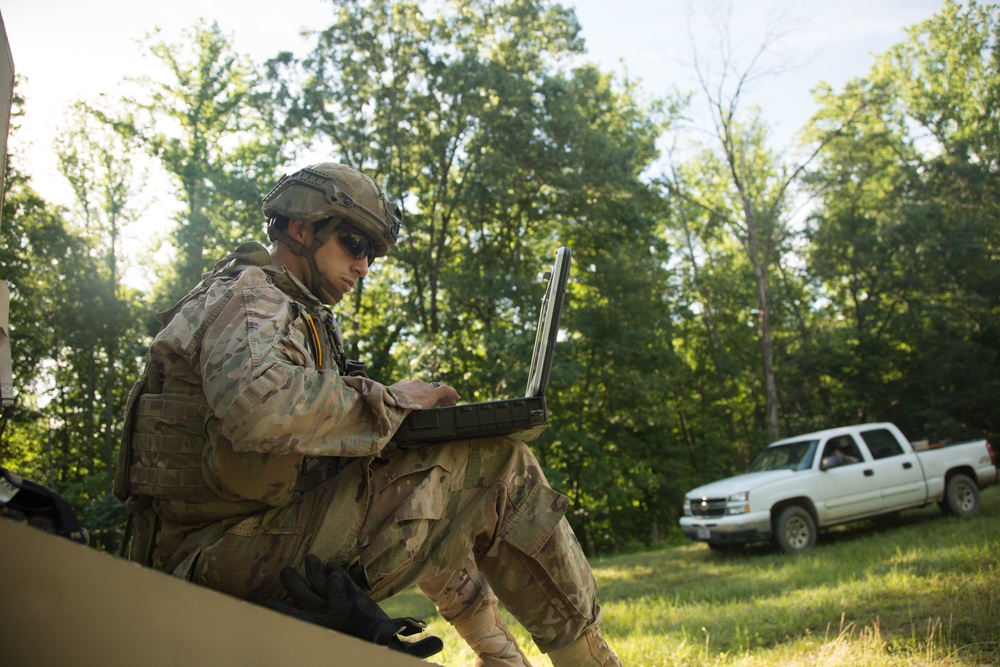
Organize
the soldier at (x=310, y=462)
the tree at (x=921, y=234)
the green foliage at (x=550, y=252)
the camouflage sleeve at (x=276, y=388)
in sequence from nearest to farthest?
the camouflage sleeve at (x=276, y=388) < the soldier at (x=310, y=462) < the green foliage at (x=550, y=252) < the tree at (x=921, y=234)

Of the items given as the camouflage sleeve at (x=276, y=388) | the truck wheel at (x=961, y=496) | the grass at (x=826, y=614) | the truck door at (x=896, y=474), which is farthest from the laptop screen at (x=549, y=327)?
the truck wheel at (x=961, y=496)

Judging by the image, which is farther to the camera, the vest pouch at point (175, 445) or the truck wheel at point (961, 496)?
the truck wheel at point (961, 496)

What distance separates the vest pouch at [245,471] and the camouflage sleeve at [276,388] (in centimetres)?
16

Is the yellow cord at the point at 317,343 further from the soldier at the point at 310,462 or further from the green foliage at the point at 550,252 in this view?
the green foliage at the point at 550,252

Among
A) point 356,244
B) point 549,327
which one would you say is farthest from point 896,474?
point 356,244

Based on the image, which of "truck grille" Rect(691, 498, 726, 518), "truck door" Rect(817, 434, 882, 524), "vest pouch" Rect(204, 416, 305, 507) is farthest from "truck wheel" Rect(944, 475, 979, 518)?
"vest pouch" Rect(204, 416, 305, 507)

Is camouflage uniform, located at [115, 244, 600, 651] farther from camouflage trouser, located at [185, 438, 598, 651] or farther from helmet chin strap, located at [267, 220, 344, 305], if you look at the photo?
helmet chin strap, located at [267, 220, 344, 305]

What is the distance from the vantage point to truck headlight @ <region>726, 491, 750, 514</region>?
1109 cm

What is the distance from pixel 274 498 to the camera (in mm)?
2240

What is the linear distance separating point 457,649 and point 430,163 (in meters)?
17.0

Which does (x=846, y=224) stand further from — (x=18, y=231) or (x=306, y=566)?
(x=306, y=566)

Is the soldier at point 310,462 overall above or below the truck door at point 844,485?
above

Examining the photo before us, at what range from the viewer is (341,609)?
1.85 metres

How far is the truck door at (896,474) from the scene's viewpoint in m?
11.9
